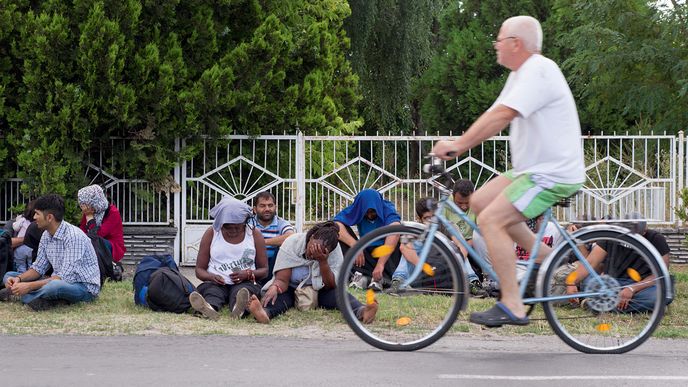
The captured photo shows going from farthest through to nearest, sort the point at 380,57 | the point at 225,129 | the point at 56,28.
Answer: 1. the point at 380,57
2. the point at 225,129
3. the point at 56,28

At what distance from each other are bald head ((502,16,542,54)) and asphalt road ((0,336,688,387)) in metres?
1.86

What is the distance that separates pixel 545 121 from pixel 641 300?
1280 mm

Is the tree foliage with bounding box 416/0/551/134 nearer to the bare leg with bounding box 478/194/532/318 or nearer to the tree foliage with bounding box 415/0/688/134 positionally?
the tree foliage with bounding box 415/0/688/134

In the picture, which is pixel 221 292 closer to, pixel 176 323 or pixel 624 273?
pixel 176 323

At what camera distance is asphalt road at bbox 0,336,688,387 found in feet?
19.5

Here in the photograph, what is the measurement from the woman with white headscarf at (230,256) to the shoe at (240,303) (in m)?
0.43

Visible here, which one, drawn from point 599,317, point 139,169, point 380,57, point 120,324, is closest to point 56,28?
point 139,169

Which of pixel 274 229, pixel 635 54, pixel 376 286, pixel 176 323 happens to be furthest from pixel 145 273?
pixel 635 54

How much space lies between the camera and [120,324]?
8.55 metres

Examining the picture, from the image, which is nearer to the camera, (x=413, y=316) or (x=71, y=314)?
(x=413, y=316)

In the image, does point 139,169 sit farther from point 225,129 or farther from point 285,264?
point 285,264

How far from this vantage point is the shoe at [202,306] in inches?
354

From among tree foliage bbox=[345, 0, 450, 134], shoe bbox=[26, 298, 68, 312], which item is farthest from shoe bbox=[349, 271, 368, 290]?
tree foliage bbox=[345, 0, 450, 134]

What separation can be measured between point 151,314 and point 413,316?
10.2 feet
